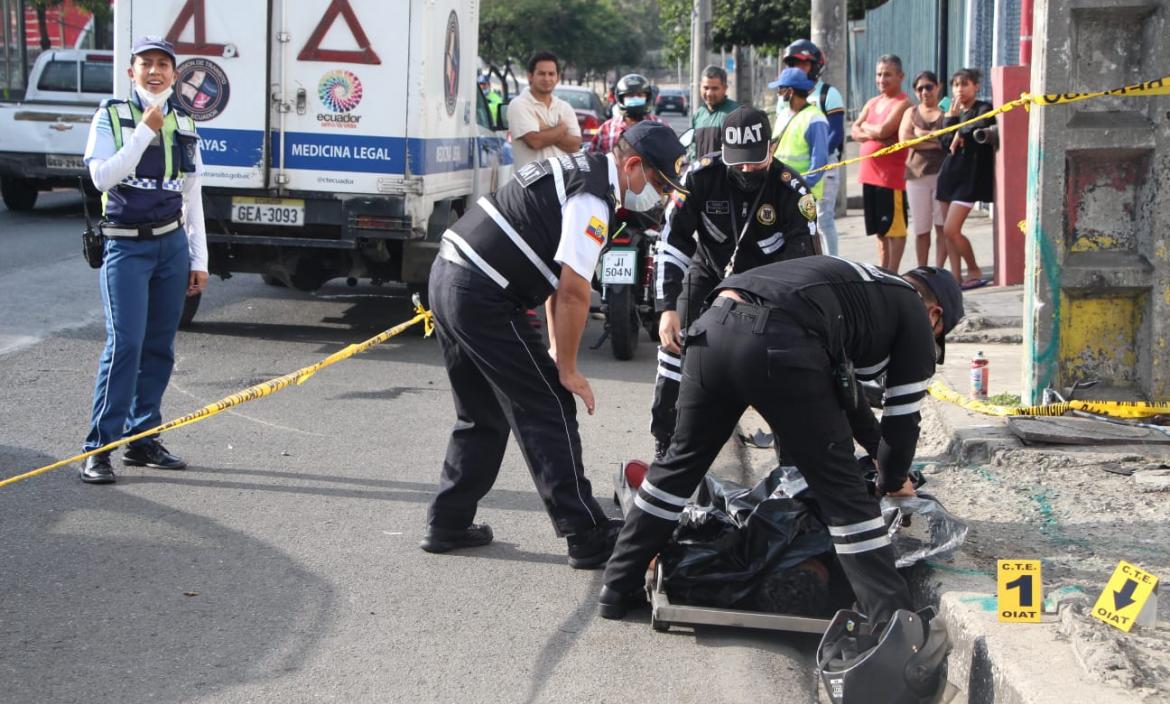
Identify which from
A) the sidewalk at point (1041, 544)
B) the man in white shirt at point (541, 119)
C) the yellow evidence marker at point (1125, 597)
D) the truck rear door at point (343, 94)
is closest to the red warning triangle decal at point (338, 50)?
the truck rear door at point (343, 94)

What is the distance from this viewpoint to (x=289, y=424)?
7680 mm

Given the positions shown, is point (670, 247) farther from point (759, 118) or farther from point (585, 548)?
point (585, 548)

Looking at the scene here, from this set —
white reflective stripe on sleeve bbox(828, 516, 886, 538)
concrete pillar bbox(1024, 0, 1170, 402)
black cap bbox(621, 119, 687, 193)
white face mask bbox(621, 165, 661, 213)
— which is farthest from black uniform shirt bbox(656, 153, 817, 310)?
white reflective stripe on sleeve bbox(828, 516, 886, 538)

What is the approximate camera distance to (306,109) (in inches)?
385

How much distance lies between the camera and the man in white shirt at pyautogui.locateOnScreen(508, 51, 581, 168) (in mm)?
10969

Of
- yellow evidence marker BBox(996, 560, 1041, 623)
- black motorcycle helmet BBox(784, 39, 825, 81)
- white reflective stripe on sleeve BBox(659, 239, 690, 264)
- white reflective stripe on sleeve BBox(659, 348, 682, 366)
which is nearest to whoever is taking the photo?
yellow evidence marker BBox(996, 560, 1041, 623)

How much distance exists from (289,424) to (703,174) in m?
2.90

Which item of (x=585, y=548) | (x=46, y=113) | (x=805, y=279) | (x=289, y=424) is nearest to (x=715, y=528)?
(x=585, y=548)

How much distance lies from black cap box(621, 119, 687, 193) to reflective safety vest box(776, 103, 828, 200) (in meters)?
5.33

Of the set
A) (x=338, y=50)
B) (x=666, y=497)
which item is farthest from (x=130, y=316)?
(x=338, y=50)

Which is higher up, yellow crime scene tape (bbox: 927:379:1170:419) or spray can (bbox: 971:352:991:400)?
spray can (bbox: 971:352:991:400)

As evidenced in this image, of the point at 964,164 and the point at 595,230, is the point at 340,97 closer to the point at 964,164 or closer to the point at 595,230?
the point at 964,164

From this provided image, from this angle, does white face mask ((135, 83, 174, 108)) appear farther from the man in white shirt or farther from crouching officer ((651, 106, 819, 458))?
the man in white shirt

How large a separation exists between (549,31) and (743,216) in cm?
5400
